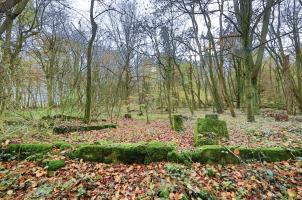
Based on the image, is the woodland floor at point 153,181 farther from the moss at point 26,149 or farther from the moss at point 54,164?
the moss at point 26,149

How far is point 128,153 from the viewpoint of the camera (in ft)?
Result: 16.3

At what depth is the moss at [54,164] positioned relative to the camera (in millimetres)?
4668

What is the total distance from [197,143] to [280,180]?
2516mm

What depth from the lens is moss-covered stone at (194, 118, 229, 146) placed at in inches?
252

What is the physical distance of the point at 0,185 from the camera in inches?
166

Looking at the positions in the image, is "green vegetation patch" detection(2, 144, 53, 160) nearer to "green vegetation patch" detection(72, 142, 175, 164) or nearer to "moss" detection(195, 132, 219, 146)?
"green vegetation patch" detection(72, 142, 175, 164)

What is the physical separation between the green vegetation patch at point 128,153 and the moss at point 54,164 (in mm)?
464

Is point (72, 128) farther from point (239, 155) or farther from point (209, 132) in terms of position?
point (239, 155)

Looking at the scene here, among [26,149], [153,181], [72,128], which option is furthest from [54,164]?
[72,128]

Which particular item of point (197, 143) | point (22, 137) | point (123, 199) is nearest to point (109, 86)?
point (22, 137)

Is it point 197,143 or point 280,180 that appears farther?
point 197,143

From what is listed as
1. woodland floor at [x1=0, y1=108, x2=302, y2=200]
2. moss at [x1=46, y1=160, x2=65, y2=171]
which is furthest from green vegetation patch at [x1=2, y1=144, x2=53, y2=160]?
moss at [x1=46, y1=160, x2=65, y2=171]

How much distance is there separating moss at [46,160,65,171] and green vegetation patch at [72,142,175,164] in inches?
18.3

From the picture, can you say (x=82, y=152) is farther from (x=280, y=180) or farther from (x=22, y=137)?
(x=280, y=180)
